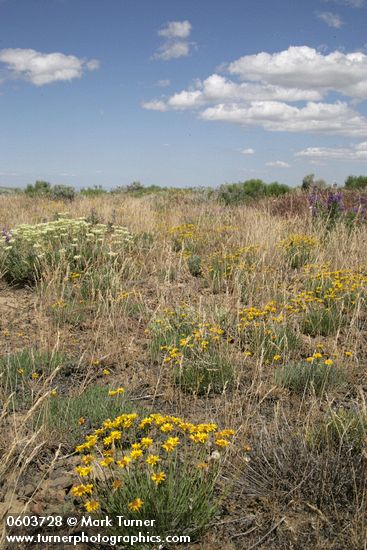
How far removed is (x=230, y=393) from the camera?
11.6 ft

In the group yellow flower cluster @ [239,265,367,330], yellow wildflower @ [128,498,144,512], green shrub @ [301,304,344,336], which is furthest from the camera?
green shrub @ [301,304,344,336]

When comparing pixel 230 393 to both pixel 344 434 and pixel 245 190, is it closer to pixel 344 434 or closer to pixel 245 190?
pixel 344 434

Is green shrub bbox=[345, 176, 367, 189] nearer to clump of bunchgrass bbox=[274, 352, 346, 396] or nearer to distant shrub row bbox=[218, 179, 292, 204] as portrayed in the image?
distant shrub row bbox=[218, 179, 292, 204]

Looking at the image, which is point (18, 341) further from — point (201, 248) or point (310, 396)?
point (201, 248)

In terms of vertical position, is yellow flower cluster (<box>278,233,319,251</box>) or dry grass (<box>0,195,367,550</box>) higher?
yellow flower cluster (<box>278,233,319,251</box>)

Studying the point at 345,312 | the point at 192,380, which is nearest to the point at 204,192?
the point at 345,312

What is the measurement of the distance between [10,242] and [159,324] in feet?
10.7

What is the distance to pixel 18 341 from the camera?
4539mm

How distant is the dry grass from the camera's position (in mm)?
2301

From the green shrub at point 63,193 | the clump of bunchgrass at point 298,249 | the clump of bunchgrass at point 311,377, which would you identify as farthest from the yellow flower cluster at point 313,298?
the green shrub at point 63,193

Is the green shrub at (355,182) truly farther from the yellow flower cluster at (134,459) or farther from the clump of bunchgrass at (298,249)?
the yellow flower cluster at (134,459)

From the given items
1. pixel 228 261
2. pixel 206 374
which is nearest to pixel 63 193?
pixel 228 261

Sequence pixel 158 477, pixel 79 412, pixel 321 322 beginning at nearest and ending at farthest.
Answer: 1. pixel 158 477
2. pixel 79 412
3. pixel 321 322

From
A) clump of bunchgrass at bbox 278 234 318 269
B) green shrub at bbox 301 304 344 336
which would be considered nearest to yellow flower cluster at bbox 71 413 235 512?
green shrub at bbox 301 304 344 336
